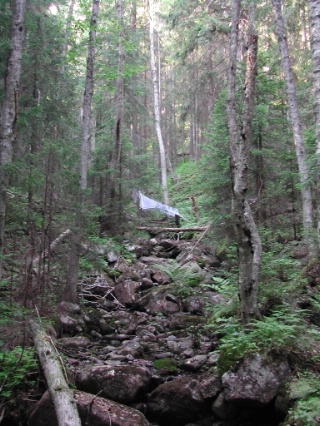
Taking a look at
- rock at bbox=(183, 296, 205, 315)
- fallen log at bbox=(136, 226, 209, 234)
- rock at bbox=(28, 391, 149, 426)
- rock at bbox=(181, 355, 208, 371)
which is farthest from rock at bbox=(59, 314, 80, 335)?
fallen log at bbox=(136, 226, 209, 234)

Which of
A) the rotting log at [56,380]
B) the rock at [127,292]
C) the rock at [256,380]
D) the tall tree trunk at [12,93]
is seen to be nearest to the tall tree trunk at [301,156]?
the rock at [256,380]

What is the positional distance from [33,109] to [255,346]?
7.14 meters

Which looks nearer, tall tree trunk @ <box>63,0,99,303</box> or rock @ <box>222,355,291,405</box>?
rock @ <box>222,355,291,405</box>

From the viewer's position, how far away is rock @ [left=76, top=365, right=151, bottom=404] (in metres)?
5.88

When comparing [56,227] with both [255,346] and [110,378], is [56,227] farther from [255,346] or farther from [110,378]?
[255,346]

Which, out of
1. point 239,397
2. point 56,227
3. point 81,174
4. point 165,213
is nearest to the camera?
point 239,397

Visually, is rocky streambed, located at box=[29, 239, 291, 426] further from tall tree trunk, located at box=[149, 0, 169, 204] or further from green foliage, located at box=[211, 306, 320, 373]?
tall tree trunk, located at box=[149, 0, 169, 204]

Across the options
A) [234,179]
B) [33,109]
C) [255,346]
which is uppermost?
[33,109]

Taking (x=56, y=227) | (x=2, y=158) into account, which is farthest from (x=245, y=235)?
(x=2, y=158)

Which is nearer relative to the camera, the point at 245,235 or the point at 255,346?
the point at 255,346

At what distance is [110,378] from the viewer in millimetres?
5984

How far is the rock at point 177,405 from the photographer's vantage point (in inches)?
221

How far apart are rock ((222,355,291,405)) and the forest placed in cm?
2

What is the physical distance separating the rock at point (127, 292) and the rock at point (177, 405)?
5028 mm
